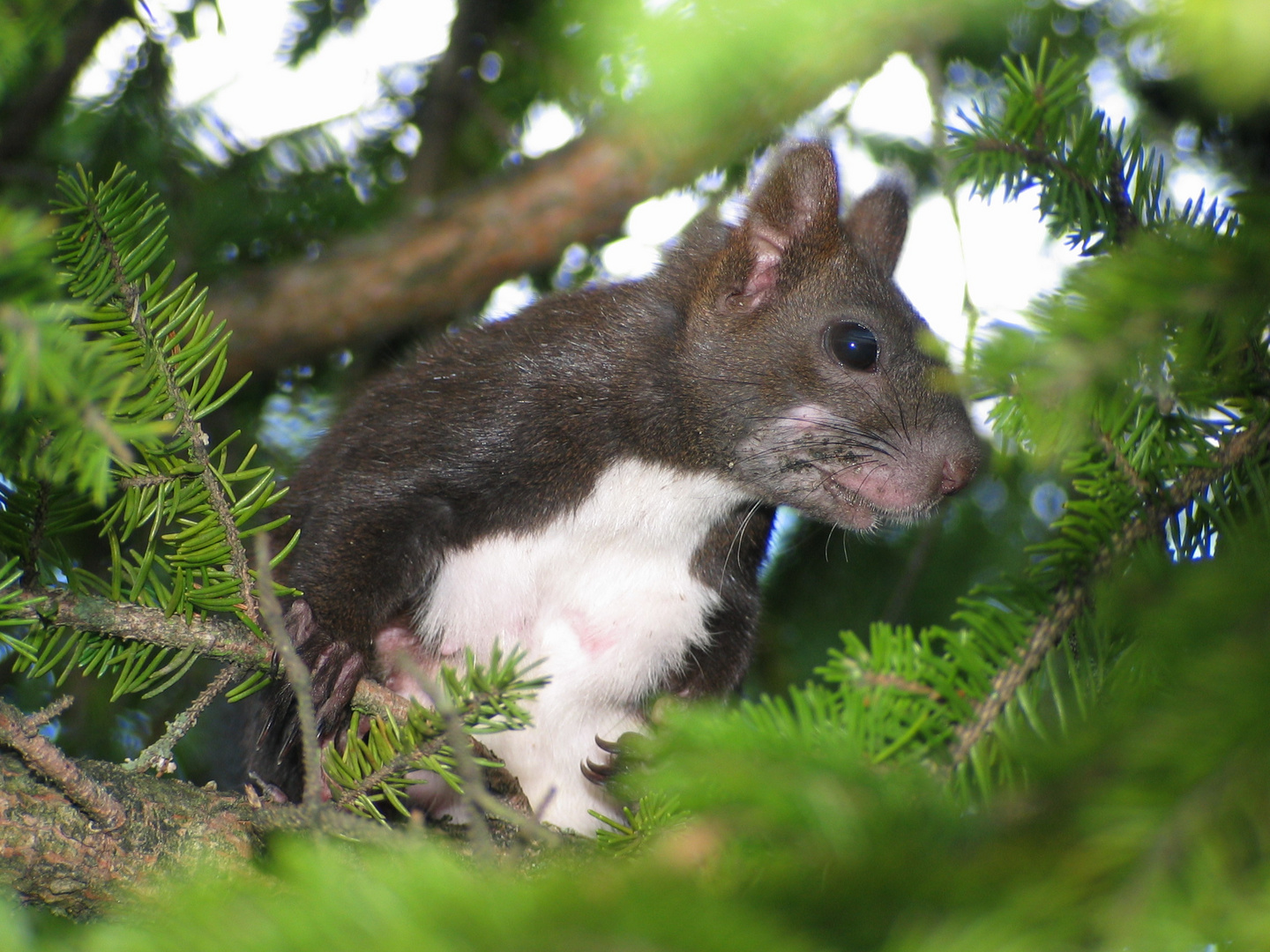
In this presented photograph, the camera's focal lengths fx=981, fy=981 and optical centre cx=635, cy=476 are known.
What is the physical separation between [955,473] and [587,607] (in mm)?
916

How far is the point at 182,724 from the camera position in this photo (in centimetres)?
132

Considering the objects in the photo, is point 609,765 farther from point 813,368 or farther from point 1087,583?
point 1087,583

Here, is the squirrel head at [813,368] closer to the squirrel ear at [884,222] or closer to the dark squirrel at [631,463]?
the dark squirrel at [631,463]

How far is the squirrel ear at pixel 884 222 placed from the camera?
2.80m

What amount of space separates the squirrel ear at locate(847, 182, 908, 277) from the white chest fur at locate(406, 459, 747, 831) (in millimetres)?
905

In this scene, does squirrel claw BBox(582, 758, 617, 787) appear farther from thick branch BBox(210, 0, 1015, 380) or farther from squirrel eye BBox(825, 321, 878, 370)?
thick branch BBox(210, 0, 1015, 380)

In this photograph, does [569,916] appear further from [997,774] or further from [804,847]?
[997,774]

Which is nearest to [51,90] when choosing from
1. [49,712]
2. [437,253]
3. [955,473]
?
[437,253]

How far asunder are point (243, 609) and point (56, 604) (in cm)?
23

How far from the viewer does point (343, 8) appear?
2693 mm

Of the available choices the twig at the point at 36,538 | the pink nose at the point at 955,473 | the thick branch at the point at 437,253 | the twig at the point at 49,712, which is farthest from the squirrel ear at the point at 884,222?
the twig at the point at 49,712

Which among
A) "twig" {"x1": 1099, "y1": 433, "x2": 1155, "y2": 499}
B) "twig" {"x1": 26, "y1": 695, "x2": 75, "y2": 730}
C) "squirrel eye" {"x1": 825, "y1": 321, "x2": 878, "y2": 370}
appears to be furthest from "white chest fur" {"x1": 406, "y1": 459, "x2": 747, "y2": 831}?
"twig" {"x1": 1099, "y1": 433, "x2": 1155, "y2": 499}

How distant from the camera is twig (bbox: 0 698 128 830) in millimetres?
1169

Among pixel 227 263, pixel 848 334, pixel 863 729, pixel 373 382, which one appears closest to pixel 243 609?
pixel 863 729
